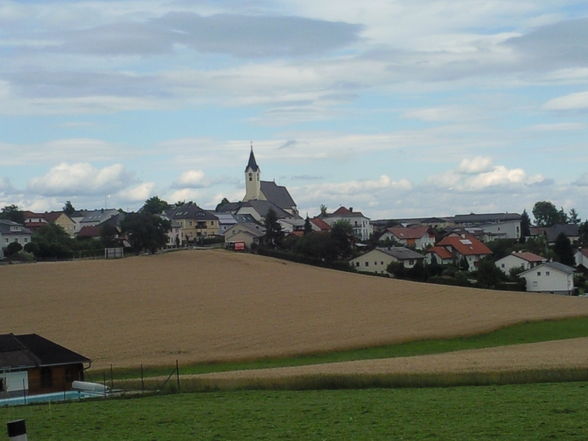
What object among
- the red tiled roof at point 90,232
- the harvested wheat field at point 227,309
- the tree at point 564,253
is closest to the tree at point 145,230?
the harvested wheat field at point 227,309

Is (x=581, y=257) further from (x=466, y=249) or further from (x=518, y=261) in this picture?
(x=518, y=261)

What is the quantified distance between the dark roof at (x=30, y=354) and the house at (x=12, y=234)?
87.5 meters

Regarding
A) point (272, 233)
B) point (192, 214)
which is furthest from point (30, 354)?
point (192, 214)

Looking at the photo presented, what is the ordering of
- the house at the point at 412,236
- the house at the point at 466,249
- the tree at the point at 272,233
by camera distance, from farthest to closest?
1. the house at the point at 412,236
2. the tree at the point at 272,233
3. the house at the point at 466,249

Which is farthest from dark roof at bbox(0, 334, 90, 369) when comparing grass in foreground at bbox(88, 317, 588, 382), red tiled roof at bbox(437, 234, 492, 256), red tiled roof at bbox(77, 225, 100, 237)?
red tiled roof at bbox(77, 225, 100, 237)

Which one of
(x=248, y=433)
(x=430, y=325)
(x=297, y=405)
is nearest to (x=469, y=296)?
(x=430, y=325)

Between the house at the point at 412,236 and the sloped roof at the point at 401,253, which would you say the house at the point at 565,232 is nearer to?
the house at the point at 412,236

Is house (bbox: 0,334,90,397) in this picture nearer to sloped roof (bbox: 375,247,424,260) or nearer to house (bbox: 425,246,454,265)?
sloped roof (bbox: 375,247,424,260)

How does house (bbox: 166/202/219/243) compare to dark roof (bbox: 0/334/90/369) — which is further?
house (bbox: 166/202/219/243)

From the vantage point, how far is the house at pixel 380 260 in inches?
4715

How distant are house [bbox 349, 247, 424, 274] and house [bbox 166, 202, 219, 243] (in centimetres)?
4906

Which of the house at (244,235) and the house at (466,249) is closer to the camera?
the house at (466,249)

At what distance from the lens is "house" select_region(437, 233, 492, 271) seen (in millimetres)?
130875

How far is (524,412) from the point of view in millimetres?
21203
